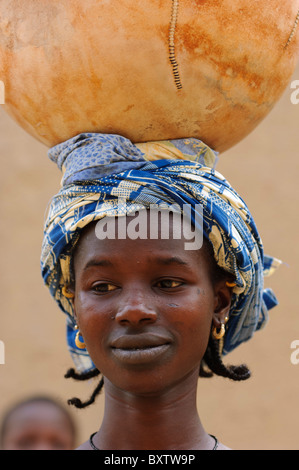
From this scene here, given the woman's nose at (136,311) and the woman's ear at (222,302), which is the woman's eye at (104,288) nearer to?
the woman's nose at (136,311)

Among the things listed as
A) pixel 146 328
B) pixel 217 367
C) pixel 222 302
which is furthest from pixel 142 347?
pixel 217 367

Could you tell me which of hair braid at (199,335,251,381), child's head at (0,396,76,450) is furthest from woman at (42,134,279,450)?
child's head at (0,396,76,450)

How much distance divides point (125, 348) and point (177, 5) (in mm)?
1063

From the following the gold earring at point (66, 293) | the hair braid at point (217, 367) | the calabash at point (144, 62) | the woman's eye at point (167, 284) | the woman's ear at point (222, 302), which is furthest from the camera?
the hair braid at point (217, 367)

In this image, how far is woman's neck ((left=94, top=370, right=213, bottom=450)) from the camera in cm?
251

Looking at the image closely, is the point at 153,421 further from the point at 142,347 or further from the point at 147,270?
the point at 147,270

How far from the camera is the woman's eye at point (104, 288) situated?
2438 mm

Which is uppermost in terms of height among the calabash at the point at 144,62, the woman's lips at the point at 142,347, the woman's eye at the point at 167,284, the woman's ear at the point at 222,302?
the calabash at the point at 144,62

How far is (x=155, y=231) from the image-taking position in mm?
2418

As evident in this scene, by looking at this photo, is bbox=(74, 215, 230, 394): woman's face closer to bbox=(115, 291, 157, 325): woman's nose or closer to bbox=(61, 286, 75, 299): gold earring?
bbox=(115, 291, 157, 325): woman's nose

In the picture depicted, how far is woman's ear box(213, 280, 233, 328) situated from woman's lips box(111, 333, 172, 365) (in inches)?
11.8

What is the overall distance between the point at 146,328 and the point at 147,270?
18cm

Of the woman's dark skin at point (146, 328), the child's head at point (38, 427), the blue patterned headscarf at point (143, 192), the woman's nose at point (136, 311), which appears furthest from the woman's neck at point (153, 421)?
the child's head at point (38, 427)

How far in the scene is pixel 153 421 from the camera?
2504 millimetres
